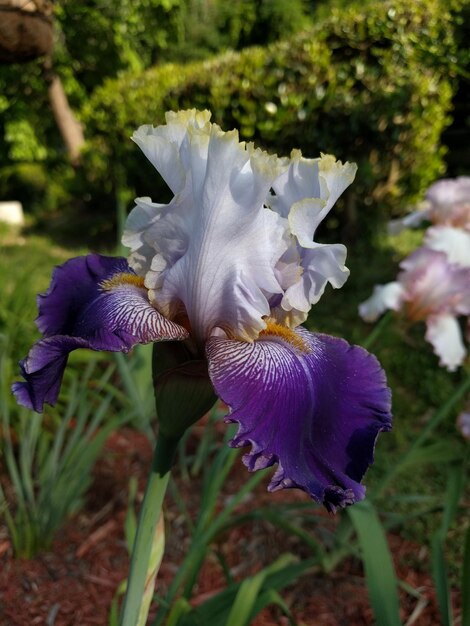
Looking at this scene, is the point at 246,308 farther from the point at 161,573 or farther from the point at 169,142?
the point at 161,573

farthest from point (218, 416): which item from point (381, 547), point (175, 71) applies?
point (175, 71)

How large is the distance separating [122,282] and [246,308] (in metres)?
0.21

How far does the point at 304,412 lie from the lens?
0.61 metres

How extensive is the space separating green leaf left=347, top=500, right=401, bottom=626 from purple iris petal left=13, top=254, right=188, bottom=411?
556 millimetres

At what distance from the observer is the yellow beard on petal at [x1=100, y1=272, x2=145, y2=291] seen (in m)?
0.75

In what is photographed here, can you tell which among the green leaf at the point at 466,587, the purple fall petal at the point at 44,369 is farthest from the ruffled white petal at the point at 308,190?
the green leaf at the point at 466,587

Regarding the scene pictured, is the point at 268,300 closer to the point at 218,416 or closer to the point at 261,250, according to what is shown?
the point at 261,250

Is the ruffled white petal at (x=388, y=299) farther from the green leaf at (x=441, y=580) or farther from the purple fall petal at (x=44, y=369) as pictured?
the purple fall petal at (x=44, y=369)

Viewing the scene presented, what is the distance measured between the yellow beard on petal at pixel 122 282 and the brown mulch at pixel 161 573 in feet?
3.14

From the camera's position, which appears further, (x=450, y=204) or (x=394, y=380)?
(x=394, y=380)

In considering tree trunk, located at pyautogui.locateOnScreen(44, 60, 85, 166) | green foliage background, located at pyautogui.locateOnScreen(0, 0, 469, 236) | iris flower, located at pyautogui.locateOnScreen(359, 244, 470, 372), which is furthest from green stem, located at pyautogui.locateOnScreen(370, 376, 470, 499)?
tree trunk, located at pyautogui.locateOnScreen(44, 60, 85, 166)

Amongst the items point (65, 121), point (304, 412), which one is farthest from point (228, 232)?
point (65, 121)

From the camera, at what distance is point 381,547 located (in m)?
0.94

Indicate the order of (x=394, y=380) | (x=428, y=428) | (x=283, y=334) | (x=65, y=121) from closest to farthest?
1. (x=283, y=334)
2. (x=428, y=428)
3. (x=394, y=380)
4. (x=65, y=121)
